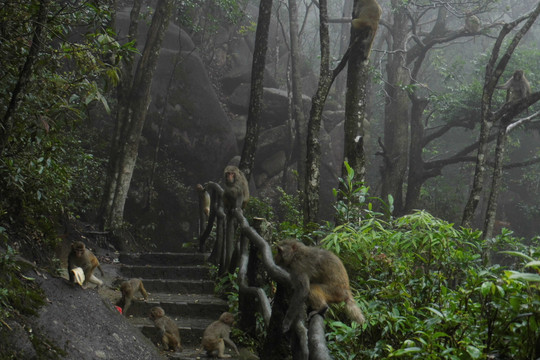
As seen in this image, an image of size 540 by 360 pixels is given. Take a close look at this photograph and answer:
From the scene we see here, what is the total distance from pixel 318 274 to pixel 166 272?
430 cm

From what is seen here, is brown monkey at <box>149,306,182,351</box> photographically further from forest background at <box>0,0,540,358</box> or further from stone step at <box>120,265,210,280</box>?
stone step at <box>120,265,210,280</box>

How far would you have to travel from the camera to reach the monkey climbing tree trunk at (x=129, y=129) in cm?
1044

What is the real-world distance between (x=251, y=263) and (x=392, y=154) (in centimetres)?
1034

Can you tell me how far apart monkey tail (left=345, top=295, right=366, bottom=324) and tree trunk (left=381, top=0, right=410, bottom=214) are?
34.3 feet

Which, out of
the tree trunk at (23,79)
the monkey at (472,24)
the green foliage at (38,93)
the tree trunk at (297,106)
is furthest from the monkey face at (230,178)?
the monkey at (472,24)

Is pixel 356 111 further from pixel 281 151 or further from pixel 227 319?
pixel 281 151

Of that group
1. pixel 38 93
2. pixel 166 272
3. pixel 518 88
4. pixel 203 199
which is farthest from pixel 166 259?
pixel 518 88

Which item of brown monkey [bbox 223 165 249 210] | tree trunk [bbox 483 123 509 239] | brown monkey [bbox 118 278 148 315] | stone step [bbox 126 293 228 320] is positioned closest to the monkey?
tree trunk [bbox 483 123 509 239]

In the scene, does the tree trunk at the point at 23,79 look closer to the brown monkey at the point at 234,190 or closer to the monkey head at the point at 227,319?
the monkey head at the point at 227,319

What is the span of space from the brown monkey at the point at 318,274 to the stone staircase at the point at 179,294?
2.09m

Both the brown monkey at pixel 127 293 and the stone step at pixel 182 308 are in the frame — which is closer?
the brown monkey at pixel 127 293

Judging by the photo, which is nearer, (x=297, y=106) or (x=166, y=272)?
(x=166, y=272)

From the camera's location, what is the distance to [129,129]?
1064cm

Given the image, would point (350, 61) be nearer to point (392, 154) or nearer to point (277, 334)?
Answer: point (277, 334)
